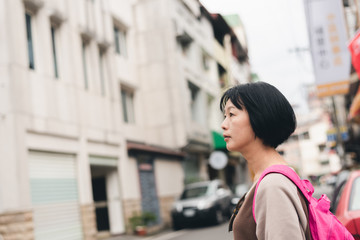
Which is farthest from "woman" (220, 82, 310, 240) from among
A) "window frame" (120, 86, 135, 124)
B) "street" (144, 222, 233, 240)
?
"window frame" (120, 86, 135, 124)

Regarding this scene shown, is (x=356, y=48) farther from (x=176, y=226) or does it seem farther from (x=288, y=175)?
(x=176, y=226)

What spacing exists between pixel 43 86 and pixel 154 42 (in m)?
11.6

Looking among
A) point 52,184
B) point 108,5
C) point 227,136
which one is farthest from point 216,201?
point 227,136

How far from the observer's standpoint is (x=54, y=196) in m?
14.1

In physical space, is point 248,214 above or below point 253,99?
below

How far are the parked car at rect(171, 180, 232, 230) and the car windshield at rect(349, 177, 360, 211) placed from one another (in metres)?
13.2

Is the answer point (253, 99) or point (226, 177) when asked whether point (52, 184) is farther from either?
point (226, 177)

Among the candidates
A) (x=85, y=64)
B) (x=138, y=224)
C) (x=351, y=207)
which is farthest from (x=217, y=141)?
(x=351, y=207)

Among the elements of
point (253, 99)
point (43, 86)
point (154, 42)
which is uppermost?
point (154, 42)

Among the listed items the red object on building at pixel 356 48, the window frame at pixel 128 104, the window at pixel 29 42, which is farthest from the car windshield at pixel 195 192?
the red object on building at pixel 356 48

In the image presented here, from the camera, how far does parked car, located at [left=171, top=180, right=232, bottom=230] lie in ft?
59.8

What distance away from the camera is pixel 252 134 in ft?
6.38

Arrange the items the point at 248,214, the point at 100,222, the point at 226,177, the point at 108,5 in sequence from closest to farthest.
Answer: the point at 248,214 → the point at 100,222 → the point at 108,5 → the point at 226,177

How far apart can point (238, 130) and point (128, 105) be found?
20.8 m
